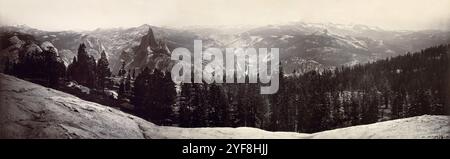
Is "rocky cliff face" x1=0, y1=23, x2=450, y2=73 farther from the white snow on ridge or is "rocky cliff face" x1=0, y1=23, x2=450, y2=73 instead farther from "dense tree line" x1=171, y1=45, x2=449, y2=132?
the white snow on ridge

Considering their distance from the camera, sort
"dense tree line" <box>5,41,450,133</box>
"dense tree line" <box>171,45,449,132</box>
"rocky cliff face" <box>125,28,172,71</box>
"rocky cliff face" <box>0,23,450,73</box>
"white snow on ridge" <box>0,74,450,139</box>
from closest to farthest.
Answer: "white snow on ridge" <box>0,74,450,139</box> → "dense tree line" <box>171,45,449,132</box> → "dense tree line" <box>5,41,450,133</box> → "rocky cliff face" <box>0,23,450,73</box> → "rocky cliff face" <box>125,28,172,71</box>

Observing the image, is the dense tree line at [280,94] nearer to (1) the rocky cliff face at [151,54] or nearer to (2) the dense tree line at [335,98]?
(2) the dense tree line at [335,98]

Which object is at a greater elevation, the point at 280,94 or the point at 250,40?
the point at 250,40

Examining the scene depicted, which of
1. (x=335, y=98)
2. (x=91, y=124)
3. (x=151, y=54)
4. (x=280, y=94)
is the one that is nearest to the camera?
(x=91, y=124)

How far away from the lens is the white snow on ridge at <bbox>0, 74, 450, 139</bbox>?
742 inches

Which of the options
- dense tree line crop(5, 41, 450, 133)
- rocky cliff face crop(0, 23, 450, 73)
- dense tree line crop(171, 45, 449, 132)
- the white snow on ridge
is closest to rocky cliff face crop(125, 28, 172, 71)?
rocky cliff face crop(0, 23, 450, 73)

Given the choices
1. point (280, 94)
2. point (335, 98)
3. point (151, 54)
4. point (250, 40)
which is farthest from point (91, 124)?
point (335, 98)

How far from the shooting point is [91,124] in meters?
19.7

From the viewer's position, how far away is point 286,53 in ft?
76.8

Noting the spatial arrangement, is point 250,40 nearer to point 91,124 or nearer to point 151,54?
point 151,54

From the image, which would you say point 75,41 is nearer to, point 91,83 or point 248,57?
point 91,83

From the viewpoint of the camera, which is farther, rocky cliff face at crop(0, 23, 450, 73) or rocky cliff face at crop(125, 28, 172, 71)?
rocky cliff face at crop(125, 28, 172, 71)

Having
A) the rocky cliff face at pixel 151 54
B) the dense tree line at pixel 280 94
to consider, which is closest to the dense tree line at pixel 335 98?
the dense tree line at pixel 280 94
